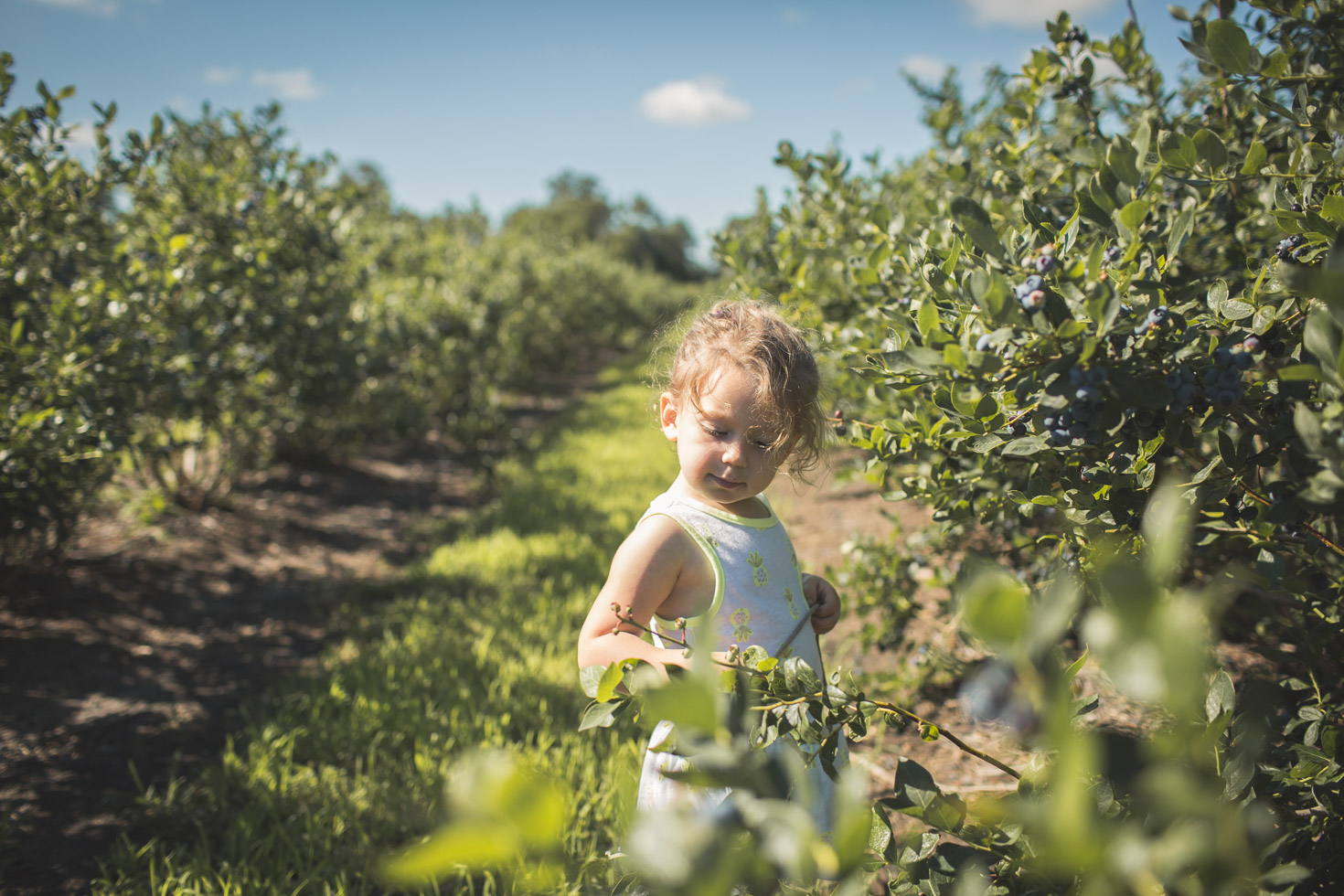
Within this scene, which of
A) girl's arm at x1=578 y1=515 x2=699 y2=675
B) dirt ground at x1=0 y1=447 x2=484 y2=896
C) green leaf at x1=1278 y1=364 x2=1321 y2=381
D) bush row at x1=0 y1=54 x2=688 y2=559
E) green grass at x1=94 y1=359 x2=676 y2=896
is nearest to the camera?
green leaf at x1=1278 y1=364 x2=1321 y2=381

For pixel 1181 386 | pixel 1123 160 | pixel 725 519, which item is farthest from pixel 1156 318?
pixel 725 519

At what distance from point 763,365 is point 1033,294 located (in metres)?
0.54

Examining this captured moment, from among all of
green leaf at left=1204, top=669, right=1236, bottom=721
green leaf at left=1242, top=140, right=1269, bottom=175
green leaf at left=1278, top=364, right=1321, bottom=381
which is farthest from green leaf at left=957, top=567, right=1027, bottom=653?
green leaf at left=1242, top=140, right=1269, bottom=175

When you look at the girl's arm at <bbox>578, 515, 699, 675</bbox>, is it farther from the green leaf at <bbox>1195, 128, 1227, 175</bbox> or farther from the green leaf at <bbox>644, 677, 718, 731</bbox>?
the green leaf at <bbox>1195, 128, 1227, 175</bbox>

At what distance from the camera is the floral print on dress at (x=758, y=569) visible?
51.4 inches

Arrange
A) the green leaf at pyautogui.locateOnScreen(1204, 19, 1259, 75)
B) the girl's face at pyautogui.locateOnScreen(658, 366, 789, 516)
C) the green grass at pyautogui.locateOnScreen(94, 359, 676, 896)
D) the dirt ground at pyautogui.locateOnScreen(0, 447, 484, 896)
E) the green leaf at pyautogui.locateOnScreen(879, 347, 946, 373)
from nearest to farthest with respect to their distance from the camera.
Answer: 1. the green leaf at pyautogui.locateOnScreen(879, 347, 946, 373)
2. the green leaf at pyautogui.locateOnScreen(1204, 19, 1259, 75)
3. the girl's face at pyautogui.locateOnScreen(658, 366, 789, 516)
4. the green grass at pyautogui.locateOnScreen(94, 359, 676, 896)
5. the dirt ground at pyautogui.locateOnScreen(0, 447, 484, 896)

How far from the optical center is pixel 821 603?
1459 millimetres

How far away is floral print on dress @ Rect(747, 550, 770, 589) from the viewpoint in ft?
4.28

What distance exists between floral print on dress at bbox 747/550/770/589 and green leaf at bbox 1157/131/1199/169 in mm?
867

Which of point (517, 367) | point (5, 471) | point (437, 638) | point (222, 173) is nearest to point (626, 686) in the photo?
point (437, 638)

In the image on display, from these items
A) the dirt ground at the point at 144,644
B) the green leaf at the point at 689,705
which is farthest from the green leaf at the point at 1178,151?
the dirt ground at the point at 144,644

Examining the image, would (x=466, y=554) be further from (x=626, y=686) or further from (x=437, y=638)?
(x=626, y=686)

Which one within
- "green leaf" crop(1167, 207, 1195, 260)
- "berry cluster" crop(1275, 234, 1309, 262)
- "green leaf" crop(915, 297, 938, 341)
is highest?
"berry cluster" crop(1275, 234, 1309, 262)

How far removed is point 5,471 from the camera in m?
2.22
